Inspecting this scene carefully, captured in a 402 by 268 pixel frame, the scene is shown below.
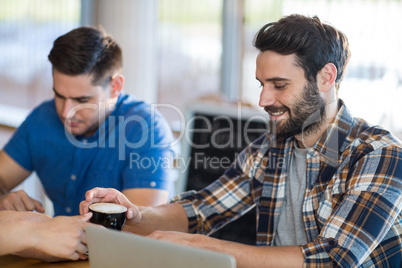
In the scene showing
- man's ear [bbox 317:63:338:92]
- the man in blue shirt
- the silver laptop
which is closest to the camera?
the silver laptop

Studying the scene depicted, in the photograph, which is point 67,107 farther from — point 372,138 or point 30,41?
point 30,41

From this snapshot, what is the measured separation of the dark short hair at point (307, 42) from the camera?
1756mm

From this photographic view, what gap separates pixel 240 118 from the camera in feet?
7.90

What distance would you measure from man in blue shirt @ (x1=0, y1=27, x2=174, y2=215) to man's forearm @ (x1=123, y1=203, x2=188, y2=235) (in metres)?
0.20

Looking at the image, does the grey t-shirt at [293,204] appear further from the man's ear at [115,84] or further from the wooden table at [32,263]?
the man's ear at [115,84]

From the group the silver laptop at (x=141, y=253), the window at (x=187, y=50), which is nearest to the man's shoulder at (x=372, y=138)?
the silver laptop at (x=141, y=253)

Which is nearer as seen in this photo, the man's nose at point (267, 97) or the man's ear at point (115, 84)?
the man's nose at point (267, 97)

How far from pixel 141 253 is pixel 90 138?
121 cm

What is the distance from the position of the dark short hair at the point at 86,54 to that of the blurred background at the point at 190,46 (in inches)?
50.5

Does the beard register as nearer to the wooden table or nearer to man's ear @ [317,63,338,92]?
man's ear @ [317,63,338,92]

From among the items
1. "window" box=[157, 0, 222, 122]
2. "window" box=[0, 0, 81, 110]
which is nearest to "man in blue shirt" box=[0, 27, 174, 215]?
"window" box=[157, 0, 222, 122]

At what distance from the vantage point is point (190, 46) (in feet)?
14.9

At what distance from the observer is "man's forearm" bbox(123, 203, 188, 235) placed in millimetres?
1841

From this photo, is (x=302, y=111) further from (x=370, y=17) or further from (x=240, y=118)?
(x=370, y=17)
